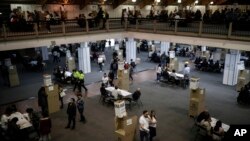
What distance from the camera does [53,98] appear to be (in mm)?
12047

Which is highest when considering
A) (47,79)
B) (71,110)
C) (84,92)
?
(47,79)

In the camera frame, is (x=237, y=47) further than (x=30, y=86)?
No

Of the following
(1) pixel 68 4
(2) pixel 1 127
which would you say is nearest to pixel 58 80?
(1) pixel 68 4

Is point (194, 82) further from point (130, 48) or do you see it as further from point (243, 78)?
point (130, 48)

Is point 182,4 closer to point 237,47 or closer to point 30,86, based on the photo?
point 237,47

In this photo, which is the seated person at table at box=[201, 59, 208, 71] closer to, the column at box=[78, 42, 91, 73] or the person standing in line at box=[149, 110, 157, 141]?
the column at box=[78, 42, 91, 73]

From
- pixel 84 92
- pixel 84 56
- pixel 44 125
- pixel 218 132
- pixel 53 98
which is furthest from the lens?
pixel 84 56

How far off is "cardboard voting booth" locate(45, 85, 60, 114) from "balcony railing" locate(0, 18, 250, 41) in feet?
13.0

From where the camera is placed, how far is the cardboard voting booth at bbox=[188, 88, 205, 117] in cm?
1134

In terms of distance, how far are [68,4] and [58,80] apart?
7.08 m

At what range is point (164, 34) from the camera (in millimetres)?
16469

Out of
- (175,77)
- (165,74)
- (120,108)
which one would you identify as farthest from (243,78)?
(120,108)

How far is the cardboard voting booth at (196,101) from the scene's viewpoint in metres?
11.3

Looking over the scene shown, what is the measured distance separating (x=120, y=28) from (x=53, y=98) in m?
8.71
